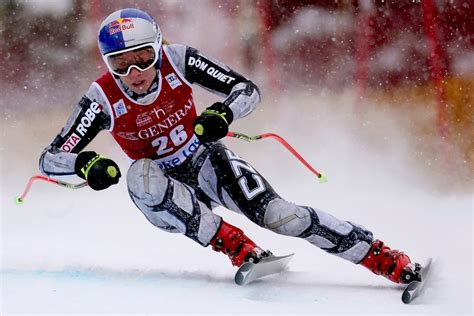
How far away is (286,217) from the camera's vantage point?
9.88ft

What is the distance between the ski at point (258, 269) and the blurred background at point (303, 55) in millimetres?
2242

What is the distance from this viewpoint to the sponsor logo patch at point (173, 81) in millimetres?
3156

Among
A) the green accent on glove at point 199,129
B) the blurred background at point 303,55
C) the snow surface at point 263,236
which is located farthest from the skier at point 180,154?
the blurred background at point 303,55

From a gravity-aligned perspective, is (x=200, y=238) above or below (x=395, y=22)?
below

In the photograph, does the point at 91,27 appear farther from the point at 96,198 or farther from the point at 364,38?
the point at 364,38

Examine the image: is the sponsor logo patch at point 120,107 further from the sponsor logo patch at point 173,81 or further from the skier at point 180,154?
the sponsor logo patch at point 173,81

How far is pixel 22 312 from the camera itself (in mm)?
2801

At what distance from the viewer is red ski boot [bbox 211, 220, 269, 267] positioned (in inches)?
120

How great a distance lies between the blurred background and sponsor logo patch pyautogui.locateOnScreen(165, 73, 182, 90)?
2147 millimetres

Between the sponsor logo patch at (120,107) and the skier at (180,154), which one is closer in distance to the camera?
Result: the skier at (180,154)

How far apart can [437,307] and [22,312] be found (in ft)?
4.70

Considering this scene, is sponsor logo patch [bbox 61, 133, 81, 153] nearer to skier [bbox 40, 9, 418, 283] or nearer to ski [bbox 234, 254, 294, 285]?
skier [bbox 40, 9, 418, 283]

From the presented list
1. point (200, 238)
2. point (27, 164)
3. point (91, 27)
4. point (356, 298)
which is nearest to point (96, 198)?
point (27, 164)

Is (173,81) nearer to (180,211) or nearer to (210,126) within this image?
(210,126)
